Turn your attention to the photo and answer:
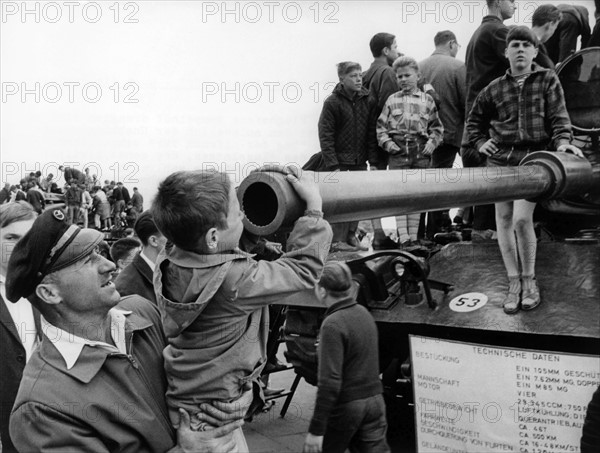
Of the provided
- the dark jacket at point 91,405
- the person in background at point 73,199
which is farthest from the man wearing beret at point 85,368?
the person in background at point 73,199

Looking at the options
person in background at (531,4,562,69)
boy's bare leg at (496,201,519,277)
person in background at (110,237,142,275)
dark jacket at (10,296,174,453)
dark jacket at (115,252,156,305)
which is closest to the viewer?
dark jacket at (10,296,174,453)

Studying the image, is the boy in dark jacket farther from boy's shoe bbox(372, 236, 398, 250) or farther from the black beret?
the black beret

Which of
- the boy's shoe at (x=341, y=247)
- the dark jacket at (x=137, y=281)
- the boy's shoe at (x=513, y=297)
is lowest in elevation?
the boy's shoe at (x=341, y=247)

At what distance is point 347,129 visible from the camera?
403cm

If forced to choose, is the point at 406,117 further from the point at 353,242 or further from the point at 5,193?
the point at 5,193

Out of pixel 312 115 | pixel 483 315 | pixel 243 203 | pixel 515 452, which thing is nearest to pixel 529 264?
pixel 483 315

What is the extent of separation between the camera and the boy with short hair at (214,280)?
Result: 1.49 metres

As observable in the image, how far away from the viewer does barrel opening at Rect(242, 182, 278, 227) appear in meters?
1.50

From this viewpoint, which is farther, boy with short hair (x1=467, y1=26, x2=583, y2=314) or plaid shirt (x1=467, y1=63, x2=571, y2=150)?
plaid shirt (x1=467, y1=63, x2=571, y2=150)

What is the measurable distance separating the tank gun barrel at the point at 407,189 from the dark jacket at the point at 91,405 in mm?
425

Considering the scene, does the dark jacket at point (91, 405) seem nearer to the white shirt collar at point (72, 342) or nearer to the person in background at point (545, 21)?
the white shirt collar at point (72, 342)

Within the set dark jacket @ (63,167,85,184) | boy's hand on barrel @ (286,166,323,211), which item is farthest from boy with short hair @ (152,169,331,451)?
dark jacket @ (63,167,85,184)

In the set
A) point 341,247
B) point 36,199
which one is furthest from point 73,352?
point 341,247

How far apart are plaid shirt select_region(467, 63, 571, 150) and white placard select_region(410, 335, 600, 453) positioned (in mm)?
1049
